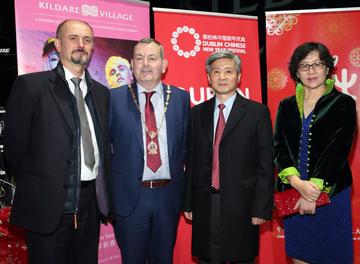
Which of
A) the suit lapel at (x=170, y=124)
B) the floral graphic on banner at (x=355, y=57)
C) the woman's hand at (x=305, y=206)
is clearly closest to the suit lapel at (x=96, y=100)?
the suit lapel at (x=170, y=124)

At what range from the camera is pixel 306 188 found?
7.93 feet

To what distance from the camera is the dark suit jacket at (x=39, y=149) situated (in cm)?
218

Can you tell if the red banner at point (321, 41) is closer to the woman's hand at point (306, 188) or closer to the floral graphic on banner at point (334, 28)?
the floral graphic on banner at point (334, 28)

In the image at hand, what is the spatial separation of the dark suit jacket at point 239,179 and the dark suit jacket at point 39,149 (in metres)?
0.88

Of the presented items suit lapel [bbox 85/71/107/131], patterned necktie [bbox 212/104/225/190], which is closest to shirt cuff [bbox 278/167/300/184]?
patterned necktie [bbox 212/104/225/190]

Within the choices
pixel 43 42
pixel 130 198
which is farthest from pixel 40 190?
pixel 43 42

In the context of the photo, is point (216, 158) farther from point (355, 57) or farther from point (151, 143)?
point (355, 57)


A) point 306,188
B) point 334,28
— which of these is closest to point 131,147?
point 306,188

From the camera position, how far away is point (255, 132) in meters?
2.52

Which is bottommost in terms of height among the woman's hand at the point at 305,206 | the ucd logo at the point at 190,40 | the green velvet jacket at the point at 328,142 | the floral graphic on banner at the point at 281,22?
the woman's hand at the point at 305,206

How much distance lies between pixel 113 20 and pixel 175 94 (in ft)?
3.47

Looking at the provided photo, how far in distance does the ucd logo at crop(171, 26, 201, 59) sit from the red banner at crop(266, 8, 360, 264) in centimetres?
71

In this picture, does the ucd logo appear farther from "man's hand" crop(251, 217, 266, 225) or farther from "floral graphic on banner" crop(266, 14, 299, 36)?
"man's hand" crop(251, 217, 266, 225)

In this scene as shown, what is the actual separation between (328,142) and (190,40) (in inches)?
67.2
